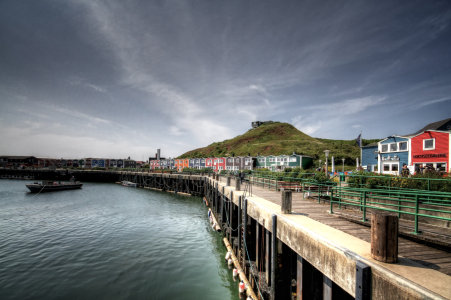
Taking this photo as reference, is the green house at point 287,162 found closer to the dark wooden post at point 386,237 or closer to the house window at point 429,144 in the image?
the house window at point 429,144

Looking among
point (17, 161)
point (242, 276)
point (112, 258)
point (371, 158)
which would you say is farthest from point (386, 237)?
point (17, 161)

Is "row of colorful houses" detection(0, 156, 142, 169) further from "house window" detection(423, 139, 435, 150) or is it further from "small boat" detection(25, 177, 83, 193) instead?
"house window" detection(423, 139, 435, 150)

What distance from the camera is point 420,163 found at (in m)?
21.8

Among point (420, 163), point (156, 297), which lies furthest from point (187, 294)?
point (420, 163)

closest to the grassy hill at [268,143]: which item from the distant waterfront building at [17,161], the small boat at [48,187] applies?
the small boat at [48,187]

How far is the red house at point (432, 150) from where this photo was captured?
19.3 metres

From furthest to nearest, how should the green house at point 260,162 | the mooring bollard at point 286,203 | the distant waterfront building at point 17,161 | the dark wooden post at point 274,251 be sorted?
1. the distant waterfront building at point 17,161
2. the green house at point 260,162
3. the mooring bollard at point 286,203
4. the dark wooden post at point 274,251

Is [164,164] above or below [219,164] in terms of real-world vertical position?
below

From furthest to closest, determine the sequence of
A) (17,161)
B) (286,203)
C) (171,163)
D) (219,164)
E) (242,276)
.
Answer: (17,161), (171,163), (219,164), (242,276), (286,203)

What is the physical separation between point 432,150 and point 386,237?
23627 millimetres

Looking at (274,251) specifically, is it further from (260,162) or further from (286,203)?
(260,162)

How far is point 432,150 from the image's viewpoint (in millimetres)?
20344

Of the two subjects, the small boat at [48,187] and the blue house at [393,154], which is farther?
the small boat at [48,187]

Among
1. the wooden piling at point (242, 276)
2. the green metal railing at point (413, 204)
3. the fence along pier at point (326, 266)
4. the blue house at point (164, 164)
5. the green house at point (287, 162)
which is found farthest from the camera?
the blue house at point (164, 164)
